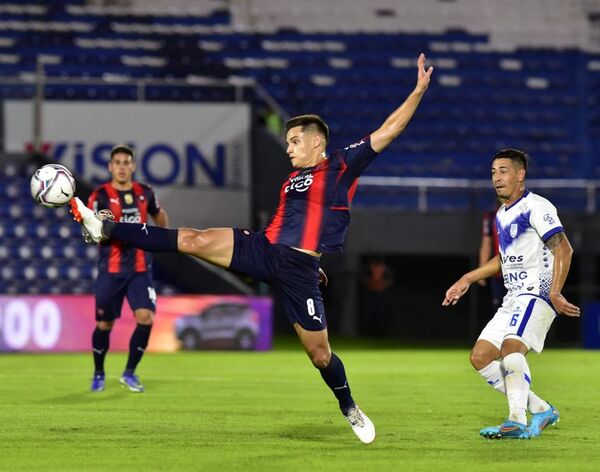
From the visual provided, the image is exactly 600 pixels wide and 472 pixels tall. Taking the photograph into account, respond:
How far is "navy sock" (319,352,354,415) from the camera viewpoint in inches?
289

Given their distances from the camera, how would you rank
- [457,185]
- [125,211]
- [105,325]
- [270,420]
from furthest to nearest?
[457,185]
[125,211]
[105,325]
[270,420]

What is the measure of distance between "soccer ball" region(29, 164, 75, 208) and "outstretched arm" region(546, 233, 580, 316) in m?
3.07

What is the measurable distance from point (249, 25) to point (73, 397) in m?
17.6

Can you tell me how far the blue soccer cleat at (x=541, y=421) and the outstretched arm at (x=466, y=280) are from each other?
925mm

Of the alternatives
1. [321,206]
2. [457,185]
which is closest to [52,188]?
[321,206]

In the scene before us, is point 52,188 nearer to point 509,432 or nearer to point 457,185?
point 509,432

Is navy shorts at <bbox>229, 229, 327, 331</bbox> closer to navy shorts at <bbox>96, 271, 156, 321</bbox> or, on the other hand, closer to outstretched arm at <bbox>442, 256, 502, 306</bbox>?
outstretched arm at <bbox>442, 256, 502, 306</bbox>

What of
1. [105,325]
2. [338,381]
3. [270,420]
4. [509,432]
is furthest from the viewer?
[105,325]

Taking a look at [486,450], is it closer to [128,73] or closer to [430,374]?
[430,374]

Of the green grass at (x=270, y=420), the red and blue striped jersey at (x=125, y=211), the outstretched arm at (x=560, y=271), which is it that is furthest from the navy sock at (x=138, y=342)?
the outstretched arm at (x=560, y=271)

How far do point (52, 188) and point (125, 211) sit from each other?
358 cm

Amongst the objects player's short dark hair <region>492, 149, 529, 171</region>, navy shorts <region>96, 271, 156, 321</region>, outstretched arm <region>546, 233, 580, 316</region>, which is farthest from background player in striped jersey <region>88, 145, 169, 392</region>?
outstretched arm <region>546, 233, 580, 316</region>

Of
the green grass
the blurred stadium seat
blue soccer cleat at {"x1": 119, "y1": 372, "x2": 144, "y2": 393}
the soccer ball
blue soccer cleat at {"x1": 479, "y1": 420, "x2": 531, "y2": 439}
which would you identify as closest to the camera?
the green grass

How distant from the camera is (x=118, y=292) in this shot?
1119 cm
